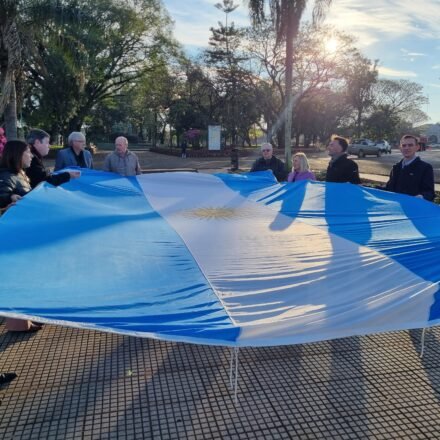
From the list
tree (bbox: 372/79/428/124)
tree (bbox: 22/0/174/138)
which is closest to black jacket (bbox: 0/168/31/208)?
tree (bbox: 22/0/174/138)

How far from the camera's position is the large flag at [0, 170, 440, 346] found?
218 cm

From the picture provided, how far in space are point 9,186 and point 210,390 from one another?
2649 mm

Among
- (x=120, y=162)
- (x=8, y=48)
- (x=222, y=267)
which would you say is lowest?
(x=222, y=267)

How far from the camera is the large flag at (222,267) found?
2178 mm

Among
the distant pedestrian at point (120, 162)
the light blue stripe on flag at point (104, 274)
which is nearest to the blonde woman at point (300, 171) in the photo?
the distant pedestrian at point (120, 162)

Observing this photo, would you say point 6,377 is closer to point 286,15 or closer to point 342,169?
point 342,169

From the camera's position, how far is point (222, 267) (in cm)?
286

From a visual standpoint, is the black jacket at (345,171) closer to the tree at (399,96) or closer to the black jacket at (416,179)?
the black jacket at (416,179)

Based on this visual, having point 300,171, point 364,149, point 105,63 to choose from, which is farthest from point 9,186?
point 364,149

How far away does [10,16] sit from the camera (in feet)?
36.9

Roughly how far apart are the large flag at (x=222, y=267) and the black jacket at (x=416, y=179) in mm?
279

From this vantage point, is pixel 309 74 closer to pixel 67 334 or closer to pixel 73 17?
pixel 73 17

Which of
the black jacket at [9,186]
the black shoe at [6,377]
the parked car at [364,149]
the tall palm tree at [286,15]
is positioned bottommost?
the black shoe at [6,377]

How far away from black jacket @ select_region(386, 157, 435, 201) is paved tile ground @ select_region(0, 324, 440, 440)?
184 cm
